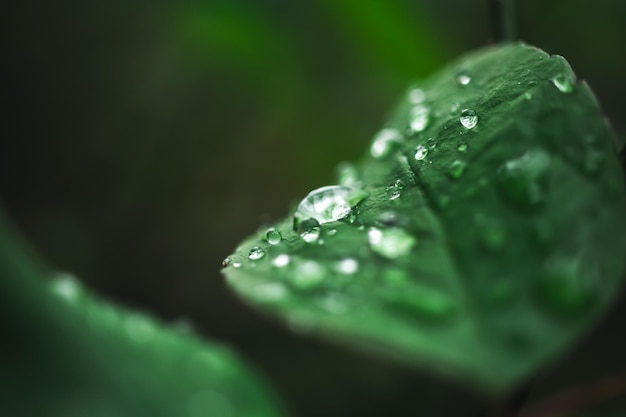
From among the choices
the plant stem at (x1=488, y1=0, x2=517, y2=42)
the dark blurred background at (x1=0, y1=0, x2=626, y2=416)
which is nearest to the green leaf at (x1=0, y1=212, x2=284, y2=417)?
the plant stem at (x1=488, y1=0, x2=517, y2=42)

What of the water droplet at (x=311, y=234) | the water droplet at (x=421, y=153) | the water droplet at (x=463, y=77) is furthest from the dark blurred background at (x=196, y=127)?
the water droplet at (x=311, y=234)

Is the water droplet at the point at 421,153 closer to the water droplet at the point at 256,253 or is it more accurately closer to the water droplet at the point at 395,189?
the water droplet at the point at 395,189

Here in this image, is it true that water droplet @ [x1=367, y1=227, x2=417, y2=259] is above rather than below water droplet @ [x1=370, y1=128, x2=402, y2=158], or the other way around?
below

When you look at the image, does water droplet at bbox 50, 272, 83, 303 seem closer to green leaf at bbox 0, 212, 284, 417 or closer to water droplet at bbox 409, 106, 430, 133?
green leaf at bbox 0, 212, 284, 417

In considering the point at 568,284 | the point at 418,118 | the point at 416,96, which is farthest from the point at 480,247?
the point at 416,96

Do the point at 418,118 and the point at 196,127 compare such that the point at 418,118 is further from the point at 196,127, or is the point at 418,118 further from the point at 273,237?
the point at 196,127
